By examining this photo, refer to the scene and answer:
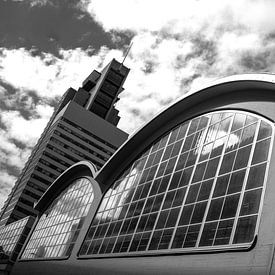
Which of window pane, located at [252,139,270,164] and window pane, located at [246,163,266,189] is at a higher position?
window pane, located at [252,139,270,164]

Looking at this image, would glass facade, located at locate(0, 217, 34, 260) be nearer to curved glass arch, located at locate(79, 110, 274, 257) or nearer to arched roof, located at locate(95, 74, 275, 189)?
arched roof, located at locate(95, 74, 275, 189)

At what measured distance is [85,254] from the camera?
32.8 metres

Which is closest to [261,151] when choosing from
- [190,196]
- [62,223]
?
[190,196]

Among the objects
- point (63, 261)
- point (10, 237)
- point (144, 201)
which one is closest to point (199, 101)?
point (144, 201)

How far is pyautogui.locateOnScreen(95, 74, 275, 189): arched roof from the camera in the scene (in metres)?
22.3

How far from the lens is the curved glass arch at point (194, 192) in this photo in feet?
60.4

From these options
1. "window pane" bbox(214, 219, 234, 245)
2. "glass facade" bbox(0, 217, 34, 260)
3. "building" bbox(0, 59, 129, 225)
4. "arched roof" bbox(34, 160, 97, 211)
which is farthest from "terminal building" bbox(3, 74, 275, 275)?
"building" bbox(0, 59, 129, 225)

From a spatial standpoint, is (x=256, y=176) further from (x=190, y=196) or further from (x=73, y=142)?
(x=73, y=142)

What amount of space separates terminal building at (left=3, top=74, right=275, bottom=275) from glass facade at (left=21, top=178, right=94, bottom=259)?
0.25 m

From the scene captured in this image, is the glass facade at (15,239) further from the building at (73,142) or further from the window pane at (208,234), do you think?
the building at (73,142)

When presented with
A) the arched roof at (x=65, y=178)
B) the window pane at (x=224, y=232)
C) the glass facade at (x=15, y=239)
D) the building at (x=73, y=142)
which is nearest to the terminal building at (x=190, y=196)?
the window pane at (x=224, y=232)

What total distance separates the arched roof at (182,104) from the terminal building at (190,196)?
82mm

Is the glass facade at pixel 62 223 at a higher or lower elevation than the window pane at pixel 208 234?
higher

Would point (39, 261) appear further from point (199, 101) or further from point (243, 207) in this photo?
point (243, 207)
